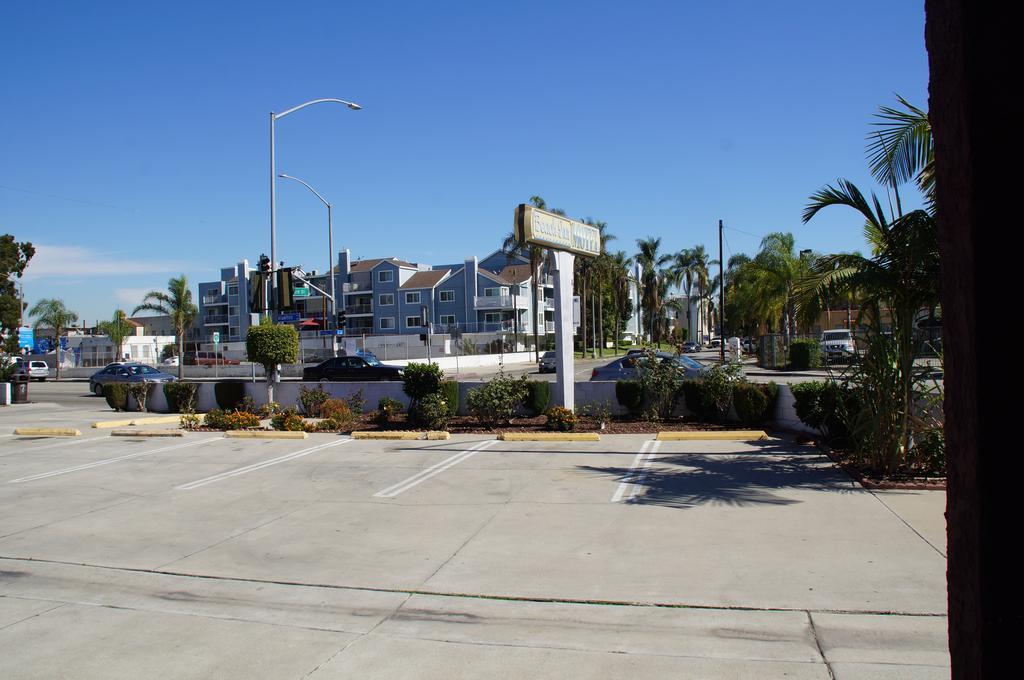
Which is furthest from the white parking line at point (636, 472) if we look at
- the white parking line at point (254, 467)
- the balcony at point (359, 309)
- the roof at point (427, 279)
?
the balcony at point (359, 309)

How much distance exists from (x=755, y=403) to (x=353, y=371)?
2217 centimetres

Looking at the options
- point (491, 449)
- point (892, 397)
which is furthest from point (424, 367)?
point (892, 397)

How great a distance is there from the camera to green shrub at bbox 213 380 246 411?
22922 millimetres

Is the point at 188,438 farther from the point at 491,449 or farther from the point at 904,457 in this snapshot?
the point at 904,457

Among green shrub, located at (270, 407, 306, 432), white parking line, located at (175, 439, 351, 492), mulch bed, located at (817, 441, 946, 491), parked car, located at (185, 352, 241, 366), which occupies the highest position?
parked car, located at (185, 352, 241, 366)

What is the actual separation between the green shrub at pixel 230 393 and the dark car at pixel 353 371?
10377 millimetres

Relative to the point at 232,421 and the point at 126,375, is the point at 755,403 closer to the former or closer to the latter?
the point at 232,421

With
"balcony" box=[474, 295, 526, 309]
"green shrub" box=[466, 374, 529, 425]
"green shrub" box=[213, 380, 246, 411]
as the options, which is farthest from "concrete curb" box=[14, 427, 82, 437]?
"balcony" box=[474, 295, 526, 309]

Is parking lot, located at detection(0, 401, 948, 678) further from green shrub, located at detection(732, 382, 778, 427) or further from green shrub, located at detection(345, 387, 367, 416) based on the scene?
green shrub, located at detection(345, 387, 367, 416)

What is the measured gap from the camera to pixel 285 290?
1029 inches

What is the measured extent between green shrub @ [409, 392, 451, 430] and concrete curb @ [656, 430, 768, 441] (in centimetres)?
520

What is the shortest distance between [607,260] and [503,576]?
Answer: 68.8m

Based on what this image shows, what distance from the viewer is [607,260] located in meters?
74.2

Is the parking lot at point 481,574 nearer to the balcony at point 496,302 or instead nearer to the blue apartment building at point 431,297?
the blue apartment building at point 431,297
